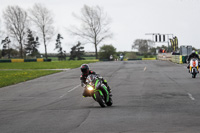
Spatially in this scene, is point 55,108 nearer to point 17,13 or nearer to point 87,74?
point 87,74

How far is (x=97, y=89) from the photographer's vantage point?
10453mm

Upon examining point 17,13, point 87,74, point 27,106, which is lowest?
point 27,106

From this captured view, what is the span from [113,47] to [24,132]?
85687 millimetres

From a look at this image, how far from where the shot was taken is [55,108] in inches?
433

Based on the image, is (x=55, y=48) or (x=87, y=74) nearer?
(x=87, y=74)

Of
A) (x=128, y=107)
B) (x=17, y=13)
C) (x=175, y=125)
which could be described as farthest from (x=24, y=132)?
(x=17, y=13)

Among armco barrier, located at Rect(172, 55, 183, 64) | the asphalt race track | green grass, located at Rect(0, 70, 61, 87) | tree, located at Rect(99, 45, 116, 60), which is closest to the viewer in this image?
the asphalt race track

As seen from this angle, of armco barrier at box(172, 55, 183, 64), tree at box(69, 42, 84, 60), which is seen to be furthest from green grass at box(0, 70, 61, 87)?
tree at box(69, 42, 84, 60)

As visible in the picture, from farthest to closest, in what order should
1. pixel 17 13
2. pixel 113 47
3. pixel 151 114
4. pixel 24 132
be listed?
pixel 113 47 < pixel 17 13 < pixel 151 114 < pixel 24 132

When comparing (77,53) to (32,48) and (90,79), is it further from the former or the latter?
(90,79)

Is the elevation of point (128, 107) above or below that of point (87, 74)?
below

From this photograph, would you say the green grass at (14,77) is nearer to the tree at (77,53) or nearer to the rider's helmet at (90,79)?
the rider's helmet at (90,79)

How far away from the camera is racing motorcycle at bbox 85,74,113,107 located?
10.4 metres

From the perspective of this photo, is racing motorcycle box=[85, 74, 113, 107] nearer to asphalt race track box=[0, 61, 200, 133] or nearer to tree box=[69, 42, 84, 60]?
asphalt race track box=[0, 61, 200, 133]
